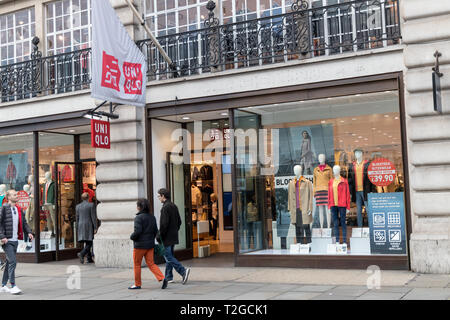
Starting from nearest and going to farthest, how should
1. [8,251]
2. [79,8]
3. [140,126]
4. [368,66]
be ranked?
[8,251] < [368,66] < [140,126] < [79,8]

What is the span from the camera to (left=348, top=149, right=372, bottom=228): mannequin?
479 inches

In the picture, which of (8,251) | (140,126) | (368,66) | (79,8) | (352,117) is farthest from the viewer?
(79,8)

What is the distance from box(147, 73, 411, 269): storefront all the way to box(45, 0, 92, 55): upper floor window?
10.9ft

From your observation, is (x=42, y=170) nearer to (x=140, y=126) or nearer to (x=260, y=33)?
(x=140, y=126)

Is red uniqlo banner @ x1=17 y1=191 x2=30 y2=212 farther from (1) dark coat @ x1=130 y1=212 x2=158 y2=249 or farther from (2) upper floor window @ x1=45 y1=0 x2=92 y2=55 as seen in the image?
(1) dark coat @ x1=130 y1=212 x2=158 y2=249

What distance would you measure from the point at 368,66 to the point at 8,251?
7732 mm

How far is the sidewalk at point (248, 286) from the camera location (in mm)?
9141

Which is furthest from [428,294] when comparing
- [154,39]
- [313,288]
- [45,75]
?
[45,75]

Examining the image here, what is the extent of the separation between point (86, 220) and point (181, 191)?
8.91ft

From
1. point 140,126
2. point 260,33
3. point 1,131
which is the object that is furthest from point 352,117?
point 1,131

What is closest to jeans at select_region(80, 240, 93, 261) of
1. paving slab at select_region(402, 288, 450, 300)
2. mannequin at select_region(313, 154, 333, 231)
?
mannequin at select_region(313, 154, 333, 231)

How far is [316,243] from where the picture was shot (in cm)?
1261

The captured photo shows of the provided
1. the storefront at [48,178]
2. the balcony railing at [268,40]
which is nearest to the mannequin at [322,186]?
the balcony railing at [268,40]

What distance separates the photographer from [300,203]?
42.4ft
